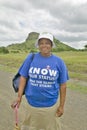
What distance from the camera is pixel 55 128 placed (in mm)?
5258

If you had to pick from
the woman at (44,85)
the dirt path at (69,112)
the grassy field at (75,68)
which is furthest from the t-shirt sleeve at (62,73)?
the grassy field at (75,68)

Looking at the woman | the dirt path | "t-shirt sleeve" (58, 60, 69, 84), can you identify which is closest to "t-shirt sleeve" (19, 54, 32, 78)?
the woman

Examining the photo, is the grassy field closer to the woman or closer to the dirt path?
the dirt path

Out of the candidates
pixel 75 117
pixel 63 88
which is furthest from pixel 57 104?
pixel 75 117

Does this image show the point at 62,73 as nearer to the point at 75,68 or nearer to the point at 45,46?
the point at 45,46

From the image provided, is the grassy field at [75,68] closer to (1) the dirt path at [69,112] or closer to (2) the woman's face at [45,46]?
(1) the dirt path at [69,112]

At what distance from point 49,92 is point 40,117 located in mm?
427

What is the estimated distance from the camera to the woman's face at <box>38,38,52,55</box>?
509cm

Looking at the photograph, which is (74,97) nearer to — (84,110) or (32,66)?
(84,110)

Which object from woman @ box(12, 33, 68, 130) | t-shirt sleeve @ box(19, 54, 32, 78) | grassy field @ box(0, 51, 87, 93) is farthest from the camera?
grassy field @ box(0, 51, 87, 93)

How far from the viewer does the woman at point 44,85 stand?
500cm

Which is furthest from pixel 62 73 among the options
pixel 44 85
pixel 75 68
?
pixel 75 68

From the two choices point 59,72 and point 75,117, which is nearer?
point 59,72

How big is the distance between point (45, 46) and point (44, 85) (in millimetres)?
563
